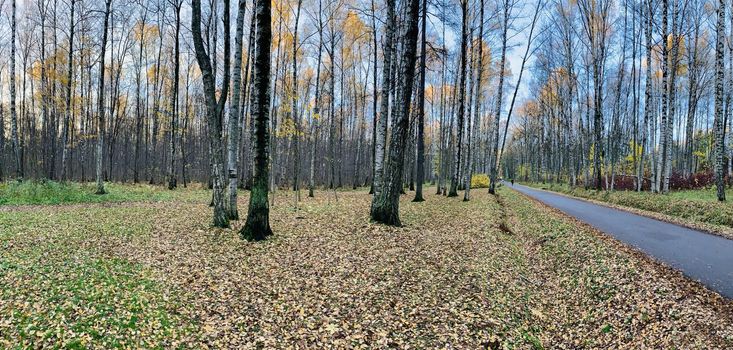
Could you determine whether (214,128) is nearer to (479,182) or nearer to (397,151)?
(397,151)

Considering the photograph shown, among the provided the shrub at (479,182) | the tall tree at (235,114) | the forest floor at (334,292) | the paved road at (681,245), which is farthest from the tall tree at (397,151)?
the shrub at (479,182)

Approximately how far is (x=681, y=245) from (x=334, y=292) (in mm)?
8514

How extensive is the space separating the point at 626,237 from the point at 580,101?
26415mm

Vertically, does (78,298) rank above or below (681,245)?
below

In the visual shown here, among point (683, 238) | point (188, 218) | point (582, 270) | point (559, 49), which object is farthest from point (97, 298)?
point (559, 49)

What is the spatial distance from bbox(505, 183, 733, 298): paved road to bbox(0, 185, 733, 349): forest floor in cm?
44

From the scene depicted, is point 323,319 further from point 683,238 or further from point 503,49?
point 503,49

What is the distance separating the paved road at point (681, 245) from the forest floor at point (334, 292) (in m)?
0.44

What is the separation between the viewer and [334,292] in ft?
19.5

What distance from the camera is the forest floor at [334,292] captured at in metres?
4.58

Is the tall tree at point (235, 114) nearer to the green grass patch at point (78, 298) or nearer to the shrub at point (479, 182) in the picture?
the green grass patch at point (78, 298)

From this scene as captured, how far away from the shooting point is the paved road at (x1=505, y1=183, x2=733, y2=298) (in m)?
6.42

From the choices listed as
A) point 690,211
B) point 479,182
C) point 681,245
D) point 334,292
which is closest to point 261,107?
point 334,292

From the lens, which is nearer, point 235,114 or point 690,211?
point 235,114
